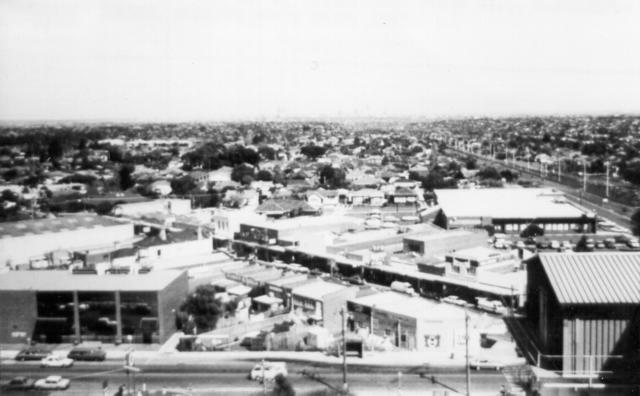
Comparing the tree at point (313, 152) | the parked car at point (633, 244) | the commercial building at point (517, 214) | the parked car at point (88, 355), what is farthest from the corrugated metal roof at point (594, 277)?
the tree at point (313, 152)

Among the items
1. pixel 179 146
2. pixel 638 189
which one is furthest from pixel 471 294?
pixel 179 146

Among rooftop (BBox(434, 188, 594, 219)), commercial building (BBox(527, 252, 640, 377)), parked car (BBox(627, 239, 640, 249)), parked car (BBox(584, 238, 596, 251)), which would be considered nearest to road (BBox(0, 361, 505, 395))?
commercial building (BBox(527, 252, 640, 377))

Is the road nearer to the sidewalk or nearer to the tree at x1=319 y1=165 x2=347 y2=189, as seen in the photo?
the sidewalk

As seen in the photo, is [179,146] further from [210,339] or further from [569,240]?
[210,339]

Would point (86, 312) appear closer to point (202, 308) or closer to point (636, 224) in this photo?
point (202, 308)

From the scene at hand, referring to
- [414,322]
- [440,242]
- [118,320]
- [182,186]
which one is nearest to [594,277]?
[414,322]

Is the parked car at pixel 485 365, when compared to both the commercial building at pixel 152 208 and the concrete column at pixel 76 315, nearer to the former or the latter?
the concrete column at pixel 76 315
